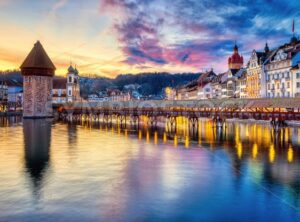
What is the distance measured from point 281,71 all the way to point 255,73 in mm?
11797

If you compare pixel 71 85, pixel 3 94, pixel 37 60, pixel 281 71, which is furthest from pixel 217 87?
pixel 3 94

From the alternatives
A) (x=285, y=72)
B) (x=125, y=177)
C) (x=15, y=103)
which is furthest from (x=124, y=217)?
(x=15, y=103)

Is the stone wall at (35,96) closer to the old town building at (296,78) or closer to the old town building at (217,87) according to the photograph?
the old town building at (217,87)

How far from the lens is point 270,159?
24.2 metres

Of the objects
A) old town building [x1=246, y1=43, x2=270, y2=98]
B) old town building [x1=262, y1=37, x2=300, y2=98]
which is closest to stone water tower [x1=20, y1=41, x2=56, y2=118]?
old town building [x1=246, y1=43, x2=270, y2=98]

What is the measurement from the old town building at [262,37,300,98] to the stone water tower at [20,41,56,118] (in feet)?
159

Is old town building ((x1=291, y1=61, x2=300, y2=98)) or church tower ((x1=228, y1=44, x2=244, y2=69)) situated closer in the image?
old town building ((x1=291, y1=61, x2=300, y2=98))

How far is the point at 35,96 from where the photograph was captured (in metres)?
87.9

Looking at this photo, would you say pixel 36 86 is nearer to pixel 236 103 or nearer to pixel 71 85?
pixel 71 85

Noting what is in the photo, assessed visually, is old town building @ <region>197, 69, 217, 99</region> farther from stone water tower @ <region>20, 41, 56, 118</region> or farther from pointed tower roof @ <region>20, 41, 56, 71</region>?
stone water tower @ <region>20, 41, 56, 118</region>

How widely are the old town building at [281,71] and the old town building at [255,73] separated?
6.96 feet

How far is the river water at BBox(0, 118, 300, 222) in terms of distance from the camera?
42.9 ft

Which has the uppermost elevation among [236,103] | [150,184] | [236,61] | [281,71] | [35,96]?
[236,61]

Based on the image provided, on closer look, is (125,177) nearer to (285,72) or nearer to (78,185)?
(78,185)
